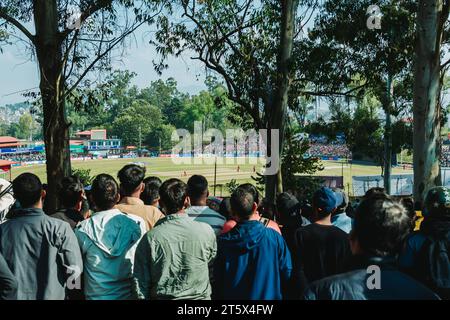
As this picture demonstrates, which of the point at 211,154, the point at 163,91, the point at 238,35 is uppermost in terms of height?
the point at 163,91

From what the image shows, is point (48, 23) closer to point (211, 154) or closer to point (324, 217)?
point (324, 217)

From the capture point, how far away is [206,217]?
3.79m

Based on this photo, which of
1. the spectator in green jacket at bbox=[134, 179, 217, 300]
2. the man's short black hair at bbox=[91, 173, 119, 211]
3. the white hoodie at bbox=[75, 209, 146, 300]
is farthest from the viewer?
the man's short black hair at bbox=[91, 173, 119, 211]

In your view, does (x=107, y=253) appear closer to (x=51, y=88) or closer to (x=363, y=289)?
(x=363, y=289)

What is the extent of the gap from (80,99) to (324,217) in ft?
31.5

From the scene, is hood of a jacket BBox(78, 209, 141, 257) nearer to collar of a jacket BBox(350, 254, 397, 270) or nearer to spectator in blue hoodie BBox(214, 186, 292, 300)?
spectator in blue hoodie BBox(214, 186, 292, 300)

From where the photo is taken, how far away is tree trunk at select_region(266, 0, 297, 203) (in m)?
12.1

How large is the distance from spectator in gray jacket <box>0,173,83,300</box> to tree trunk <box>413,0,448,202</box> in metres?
8.31

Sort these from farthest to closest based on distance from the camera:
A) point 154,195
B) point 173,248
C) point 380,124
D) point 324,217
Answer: point 380,124
point 154,195
point 324,217
point 173,248

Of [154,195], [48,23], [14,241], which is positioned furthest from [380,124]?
[14,241]

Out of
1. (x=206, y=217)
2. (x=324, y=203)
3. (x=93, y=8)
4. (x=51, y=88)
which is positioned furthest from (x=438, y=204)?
(x=93, y=8)

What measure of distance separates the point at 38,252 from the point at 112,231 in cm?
53

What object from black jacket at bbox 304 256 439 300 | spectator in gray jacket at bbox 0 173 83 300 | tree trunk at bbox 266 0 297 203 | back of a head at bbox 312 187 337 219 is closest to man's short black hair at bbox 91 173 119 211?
spectator in gray jacket at bbox 0 173 83 300

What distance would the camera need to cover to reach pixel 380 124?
26891 mm
